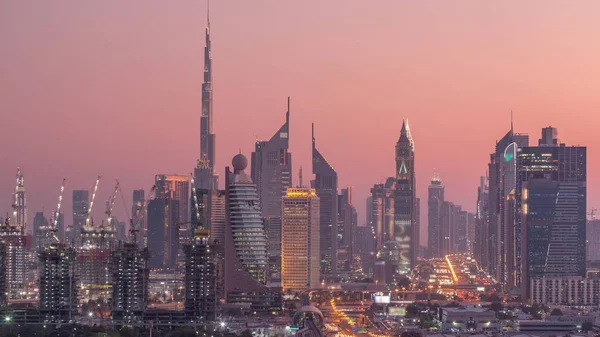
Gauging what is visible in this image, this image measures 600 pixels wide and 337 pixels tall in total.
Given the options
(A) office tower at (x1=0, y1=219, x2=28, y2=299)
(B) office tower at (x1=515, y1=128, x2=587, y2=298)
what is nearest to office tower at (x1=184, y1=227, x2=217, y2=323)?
(A) office tower at (x1=0, y1=219, x2=28, y2=299)

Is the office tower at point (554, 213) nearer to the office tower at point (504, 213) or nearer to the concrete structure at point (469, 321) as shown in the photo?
the office tower at point (504, 213)

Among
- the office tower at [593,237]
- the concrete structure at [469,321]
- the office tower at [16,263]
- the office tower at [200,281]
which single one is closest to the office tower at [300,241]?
the office tower at [16,263]

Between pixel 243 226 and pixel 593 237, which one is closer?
pixel 243 226

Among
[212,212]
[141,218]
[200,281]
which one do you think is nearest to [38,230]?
[141,218]

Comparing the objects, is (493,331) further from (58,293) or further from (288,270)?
(288,270)

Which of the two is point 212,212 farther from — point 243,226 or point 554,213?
point 554,213

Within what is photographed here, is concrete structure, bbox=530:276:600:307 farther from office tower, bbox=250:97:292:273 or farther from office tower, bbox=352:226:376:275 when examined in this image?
office tower, bbox=352:226:376:275
